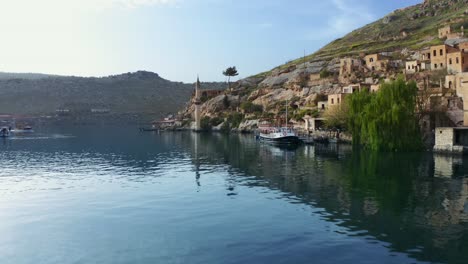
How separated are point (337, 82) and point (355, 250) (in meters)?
102

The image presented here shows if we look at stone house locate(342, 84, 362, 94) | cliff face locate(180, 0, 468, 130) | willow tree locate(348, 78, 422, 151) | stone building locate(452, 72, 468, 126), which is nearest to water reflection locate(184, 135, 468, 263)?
willow tree locate(348, 78, 422, 151)

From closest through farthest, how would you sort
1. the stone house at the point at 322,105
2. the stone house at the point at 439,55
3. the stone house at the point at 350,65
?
the stone house at the point at 439,55
the stone house at the point at 322,105
the stone house at the point at 350,65

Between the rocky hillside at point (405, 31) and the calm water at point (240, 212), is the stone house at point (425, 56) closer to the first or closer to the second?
the rocky hillside at point (405, 31)

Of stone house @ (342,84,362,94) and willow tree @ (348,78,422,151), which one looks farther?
stone house @ (342,84,362,94)

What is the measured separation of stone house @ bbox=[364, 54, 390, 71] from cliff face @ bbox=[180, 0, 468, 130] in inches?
36.8

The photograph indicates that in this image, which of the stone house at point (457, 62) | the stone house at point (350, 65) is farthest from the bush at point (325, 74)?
the stone house at point (457, 62)

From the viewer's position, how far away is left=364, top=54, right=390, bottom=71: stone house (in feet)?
367

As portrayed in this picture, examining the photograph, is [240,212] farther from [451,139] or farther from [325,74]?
[325,74]

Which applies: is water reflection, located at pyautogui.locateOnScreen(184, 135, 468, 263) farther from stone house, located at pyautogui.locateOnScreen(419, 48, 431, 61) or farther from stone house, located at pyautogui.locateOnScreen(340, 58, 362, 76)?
stone house, located at pyautogui.locateOnScreen(340, 58, 362, 76)

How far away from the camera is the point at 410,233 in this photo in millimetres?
25688

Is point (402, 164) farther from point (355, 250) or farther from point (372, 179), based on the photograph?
point (355, 250)

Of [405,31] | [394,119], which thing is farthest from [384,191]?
[405,31]

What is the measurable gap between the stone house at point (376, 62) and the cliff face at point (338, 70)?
36.8 inches

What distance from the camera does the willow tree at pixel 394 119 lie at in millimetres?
65938
